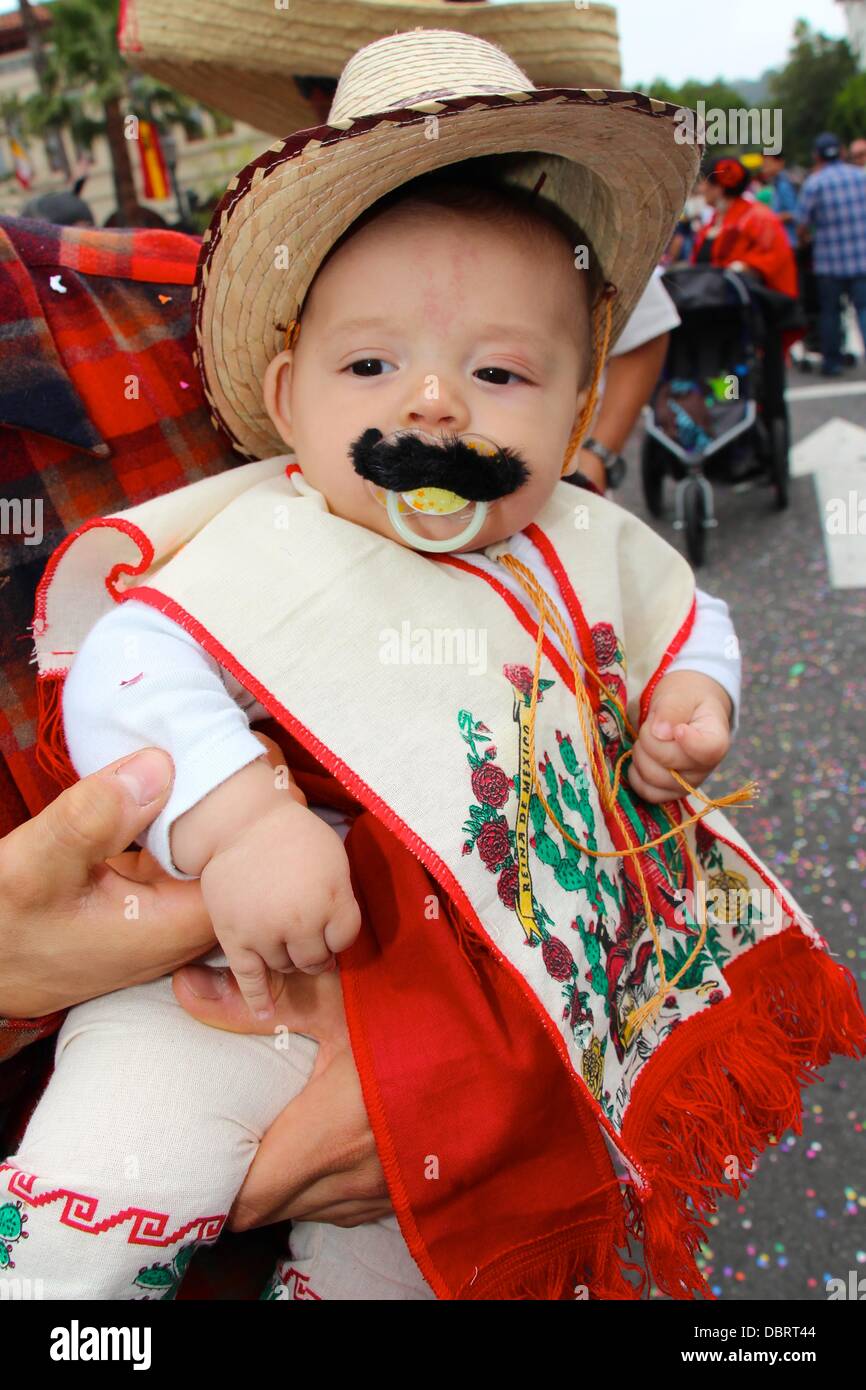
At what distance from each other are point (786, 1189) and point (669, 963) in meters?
1.05

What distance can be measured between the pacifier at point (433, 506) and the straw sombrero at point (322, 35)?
1199 millimetres

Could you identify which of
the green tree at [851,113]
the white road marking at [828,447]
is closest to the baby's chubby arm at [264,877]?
the white road marking at [828,447]

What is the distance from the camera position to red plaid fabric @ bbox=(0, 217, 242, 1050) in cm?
108

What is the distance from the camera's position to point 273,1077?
1.04 m

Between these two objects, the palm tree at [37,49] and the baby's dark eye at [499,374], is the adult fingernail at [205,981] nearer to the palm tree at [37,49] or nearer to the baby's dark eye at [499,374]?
the baby's dark eye at [499,374]

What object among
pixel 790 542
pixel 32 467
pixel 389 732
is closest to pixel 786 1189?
pixel 389 732

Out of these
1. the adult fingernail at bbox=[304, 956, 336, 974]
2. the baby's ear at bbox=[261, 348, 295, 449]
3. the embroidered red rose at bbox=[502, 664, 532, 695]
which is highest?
the baby's ear at bbox=[261, 348, 295, 449]

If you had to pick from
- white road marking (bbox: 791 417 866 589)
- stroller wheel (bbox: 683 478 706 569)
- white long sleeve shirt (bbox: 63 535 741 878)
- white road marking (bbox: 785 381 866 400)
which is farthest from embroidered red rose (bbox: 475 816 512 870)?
white road marking (bbox: 785 381 866 400)

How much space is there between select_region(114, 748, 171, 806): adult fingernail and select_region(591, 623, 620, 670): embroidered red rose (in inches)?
23.0

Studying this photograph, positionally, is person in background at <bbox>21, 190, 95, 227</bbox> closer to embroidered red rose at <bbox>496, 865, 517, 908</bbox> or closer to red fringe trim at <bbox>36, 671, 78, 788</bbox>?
red fringe trim at <bbox>36, 671, 78, 788</bbox>

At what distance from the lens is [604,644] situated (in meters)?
1.28

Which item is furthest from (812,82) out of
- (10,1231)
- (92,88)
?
(10,1231)

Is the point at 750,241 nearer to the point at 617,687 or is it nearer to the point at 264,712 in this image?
the point at 617,687
